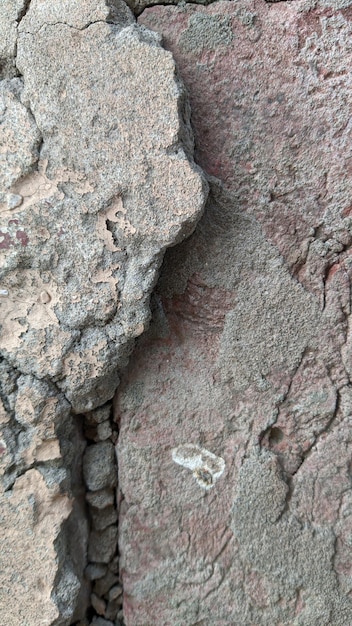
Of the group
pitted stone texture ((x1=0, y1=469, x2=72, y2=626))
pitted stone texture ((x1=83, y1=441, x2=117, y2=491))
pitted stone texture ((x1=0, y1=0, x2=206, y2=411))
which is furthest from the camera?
pitted stone texture ((x1=83, y1=441, x2=117, y2=491))

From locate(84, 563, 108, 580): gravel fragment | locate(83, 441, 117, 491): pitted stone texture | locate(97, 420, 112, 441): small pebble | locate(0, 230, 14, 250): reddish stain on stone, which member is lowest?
locate(84, 563, 108, 580): gravel fragment

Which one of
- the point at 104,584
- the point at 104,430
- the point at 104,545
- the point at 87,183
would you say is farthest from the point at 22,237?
the point at 104,584

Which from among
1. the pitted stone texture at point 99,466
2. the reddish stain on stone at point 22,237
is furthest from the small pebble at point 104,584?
the reddish stain on stone at point 22,237

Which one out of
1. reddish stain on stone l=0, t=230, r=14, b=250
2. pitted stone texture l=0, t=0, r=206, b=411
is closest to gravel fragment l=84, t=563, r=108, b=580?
pitted stone texture l=0, t=0, r=206, b=411

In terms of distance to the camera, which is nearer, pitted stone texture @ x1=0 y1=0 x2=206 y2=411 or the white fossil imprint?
pitted stone texture @ x1=0 y1=0 x2=206 y2=411

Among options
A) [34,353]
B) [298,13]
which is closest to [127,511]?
[34,353]

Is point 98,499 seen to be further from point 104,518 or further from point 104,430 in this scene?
point 104,430

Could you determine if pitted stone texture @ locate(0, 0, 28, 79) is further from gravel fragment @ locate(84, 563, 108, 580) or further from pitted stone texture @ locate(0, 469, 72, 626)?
gravel fragment @ locate(84, 563, 108, 580)

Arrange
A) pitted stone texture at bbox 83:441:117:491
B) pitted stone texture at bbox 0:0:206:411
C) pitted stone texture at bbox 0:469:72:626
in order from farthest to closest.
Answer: pitted stone texture at bbox 83:441:117:491, pitted stone texture at bbox 0:469:72:626, pitted stone texture at bbox 0:0:206:411
